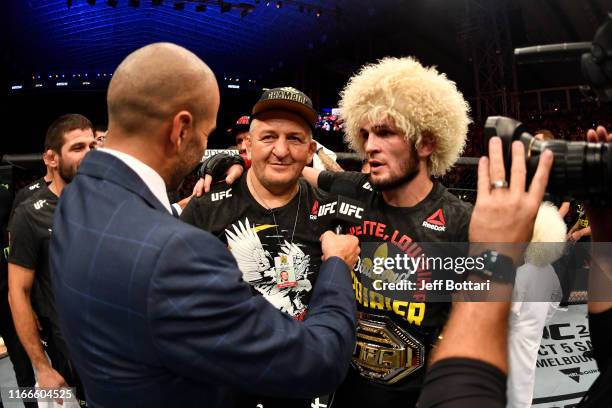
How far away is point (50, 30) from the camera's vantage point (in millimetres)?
12570

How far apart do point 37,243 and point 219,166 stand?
42.8 inches

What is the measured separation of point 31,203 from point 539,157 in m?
2.52

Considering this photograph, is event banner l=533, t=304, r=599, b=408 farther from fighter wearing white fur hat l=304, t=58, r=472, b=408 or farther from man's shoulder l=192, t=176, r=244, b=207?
man's shoulder l=192, t=176, r=244, b=207

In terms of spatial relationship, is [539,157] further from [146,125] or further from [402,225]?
[402,225]

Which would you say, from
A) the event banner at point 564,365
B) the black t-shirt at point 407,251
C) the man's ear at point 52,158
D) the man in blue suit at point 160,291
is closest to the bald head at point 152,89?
the man in blue suit at point 160,291

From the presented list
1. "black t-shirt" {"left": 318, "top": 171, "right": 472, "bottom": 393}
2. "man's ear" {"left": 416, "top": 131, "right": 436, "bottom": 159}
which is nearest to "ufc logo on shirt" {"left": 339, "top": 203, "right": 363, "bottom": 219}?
"black t-shirt" {"left": 318, "top": 171, "right": 472, "bottom": 393}

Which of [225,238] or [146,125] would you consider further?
[225,238]

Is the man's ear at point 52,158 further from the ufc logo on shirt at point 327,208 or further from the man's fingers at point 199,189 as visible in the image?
the ufc logo on shirt at point 327,208

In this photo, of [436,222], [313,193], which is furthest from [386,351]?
[313,193]

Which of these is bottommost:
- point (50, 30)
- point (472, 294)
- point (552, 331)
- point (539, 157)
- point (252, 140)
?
point (552, 331)

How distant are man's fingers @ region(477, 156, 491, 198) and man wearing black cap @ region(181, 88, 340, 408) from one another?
3.81 feet

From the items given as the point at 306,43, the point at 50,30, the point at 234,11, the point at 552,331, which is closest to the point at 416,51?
the point at 306,43

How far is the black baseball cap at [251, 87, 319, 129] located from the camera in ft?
6.22

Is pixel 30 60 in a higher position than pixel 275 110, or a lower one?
higher
